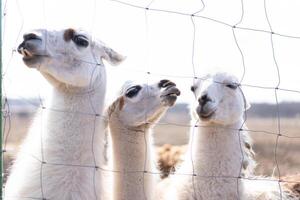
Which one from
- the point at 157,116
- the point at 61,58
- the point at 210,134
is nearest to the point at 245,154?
the point at 210,134

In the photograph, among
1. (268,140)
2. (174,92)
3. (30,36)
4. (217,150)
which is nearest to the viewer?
(30,36)

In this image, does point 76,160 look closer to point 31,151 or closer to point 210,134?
point 31,151

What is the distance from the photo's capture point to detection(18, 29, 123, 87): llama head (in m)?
4.48

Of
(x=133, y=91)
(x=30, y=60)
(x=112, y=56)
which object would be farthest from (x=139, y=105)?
(x=30, y=60)

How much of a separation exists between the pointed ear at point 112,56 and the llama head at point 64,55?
0.14ft

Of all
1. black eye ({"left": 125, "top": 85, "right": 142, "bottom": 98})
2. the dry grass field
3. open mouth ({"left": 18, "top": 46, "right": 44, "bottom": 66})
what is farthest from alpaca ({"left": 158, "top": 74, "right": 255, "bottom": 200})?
the dry grass field

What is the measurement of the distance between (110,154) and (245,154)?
2.87 ft

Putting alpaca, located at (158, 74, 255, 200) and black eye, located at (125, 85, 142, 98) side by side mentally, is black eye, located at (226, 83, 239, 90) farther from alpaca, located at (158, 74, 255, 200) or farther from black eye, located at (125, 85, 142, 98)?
black eye, located at (125, 85, 142, 98)

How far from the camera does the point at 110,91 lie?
16.7 ft

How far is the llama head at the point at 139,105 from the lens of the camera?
4.90 metres

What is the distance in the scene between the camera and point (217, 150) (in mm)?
4879

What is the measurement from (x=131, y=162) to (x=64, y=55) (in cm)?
79

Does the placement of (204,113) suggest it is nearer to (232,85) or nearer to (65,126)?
(232,85)

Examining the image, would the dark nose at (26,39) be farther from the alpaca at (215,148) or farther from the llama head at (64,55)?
the alpaca at (215,148)
